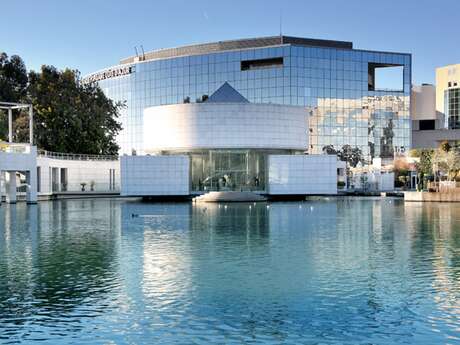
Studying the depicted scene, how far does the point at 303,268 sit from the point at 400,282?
3.20 m

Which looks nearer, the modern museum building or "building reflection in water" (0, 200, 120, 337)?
"building reflection in water" (0, 200, 120, 337)

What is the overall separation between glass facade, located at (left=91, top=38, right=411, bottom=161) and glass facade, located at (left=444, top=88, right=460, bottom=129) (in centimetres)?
882

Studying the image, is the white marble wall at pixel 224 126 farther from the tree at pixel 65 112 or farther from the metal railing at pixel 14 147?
the metal railing at pixel 14 147

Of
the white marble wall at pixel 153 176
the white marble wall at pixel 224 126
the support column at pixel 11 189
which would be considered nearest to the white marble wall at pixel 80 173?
the white marble wall at pixel 153 176

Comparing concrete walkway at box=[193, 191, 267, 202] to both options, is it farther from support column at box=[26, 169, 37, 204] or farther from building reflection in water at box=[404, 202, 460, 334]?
building reflection in water at box=[404, 202, 460, 334]

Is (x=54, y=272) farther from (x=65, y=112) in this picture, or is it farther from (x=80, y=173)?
(x=80, y=173)

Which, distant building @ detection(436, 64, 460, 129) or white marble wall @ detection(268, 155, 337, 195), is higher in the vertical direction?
distant building @ detection(436, 64, 460, 129)

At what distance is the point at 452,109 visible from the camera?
11419 cm

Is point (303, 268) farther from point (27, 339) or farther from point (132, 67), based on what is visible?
point (132, 67)

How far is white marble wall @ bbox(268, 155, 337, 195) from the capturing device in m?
71.2

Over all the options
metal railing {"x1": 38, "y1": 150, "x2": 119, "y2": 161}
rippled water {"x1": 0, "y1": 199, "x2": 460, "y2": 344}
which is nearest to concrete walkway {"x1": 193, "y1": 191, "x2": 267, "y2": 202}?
metal railing {"x1": 38, "y1": 150, "x2": 119, "y2": 161}

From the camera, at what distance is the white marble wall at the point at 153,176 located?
71000 millimetres

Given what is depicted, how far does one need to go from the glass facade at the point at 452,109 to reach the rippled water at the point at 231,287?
89621 millimetres

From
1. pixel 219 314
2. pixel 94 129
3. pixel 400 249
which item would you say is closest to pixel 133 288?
pixel 219 314
